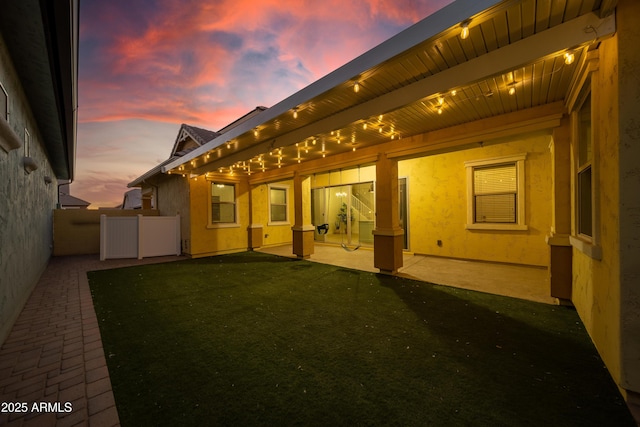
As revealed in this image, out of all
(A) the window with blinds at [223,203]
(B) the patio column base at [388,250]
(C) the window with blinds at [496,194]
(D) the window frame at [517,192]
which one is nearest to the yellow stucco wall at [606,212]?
(B) the patio column base at [388,250]

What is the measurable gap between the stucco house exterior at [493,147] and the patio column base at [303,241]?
0.13ft

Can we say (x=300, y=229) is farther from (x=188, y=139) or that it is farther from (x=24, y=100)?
(x=188, y=139)

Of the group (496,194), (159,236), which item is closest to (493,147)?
(496,194)

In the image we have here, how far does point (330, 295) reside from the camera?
402 cm

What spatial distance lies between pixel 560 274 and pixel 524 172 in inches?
133

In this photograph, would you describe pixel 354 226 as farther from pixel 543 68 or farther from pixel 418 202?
pixel 543 68

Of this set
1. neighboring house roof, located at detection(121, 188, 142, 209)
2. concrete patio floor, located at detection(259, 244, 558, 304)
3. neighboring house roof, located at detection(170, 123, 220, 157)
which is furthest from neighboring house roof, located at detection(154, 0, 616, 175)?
neighboring house roof, located at detection(121, 188, 142, 209)

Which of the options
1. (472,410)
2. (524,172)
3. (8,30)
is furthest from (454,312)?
(8,30)

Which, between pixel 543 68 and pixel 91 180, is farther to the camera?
pixel 91 180

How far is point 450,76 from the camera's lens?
2.77 m

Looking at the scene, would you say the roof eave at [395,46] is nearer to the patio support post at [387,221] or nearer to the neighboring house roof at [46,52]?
the neighboring house roof at [46,52]

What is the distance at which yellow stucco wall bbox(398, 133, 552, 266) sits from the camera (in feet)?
18.8

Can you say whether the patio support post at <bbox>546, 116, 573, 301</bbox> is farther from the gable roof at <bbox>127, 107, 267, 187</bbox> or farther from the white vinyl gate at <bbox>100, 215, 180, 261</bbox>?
the gable roof at <bbox>127, 107, 267, 187</bbox>

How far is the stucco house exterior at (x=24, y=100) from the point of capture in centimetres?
241
